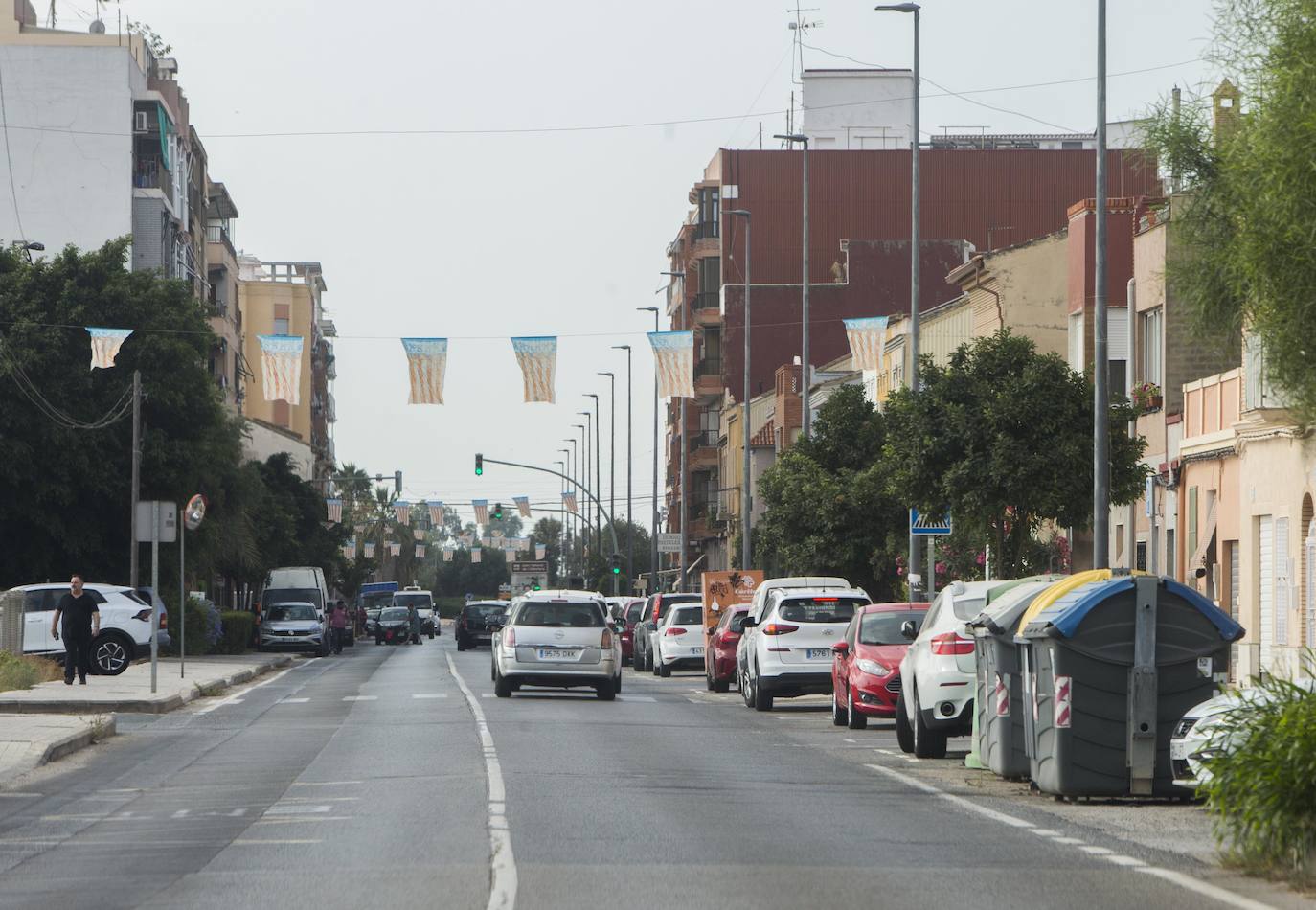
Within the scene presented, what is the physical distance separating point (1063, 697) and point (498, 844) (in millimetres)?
4828

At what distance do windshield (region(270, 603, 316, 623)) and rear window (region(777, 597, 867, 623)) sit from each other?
122 feet

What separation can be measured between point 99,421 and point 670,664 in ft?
53.0

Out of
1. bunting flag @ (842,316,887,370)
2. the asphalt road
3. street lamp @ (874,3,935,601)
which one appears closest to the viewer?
the asphalt road

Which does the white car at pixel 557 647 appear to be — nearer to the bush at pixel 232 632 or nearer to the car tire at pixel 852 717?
the car tire at pixel 852 717

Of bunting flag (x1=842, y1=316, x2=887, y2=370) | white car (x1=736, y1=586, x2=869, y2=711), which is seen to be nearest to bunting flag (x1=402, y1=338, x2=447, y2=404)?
bunting flag (x1=842, y1=316, x2=887, y2=370)

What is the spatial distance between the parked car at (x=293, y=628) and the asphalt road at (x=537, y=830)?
1583 inches

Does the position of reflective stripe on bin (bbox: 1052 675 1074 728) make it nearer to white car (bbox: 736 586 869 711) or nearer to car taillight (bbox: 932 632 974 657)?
car taillight (bbox: 932 632 974 657)

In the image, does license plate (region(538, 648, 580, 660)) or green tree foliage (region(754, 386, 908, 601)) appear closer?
license plate (region(538, 648, 580, 660))

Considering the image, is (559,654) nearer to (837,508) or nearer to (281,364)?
(281,364)

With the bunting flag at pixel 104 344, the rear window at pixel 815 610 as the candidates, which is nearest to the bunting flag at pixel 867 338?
the rear window at pixel 815 610

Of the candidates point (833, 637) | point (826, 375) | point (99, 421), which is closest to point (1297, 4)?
point (833, 637)

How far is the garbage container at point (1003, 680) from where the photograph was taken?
16.8 meters

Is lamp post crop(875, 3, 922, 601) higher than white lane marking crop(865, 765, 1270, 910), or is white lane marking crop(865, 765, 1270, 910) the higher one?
lamp post crop(875, 3, 922, 601)

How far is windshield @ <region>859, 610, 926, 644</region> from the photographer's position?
24578 mm
